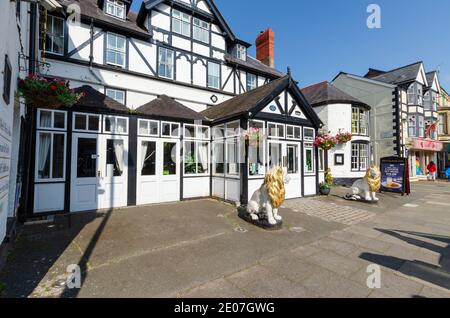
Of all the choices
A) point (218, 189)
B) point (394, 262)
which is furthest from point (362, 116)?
point (394, 262)

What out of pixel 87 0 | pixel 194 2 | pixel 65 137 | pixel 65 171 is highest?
pixel 194 2

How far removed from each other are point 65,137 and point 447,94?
37.9 meters

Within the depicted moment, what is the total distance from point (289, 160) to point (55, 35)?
37.6ft

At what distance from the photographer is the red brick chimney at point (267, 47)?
17656mm

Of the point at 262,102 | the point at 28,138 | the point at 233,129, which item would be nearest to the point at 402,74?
the point at 262,102

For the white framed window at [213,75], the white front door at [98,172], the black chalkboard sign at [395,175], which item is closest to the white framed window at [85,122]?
the white front door at [98,172]

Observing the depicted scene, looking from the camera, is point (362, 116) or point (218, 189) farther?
point (362, 116)

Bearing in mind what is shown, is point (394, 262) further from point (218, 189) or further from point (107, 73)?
point (107, 73)

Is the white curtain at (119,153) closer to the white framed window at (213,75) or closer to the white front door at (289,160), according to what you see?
the white front door at (289,160)

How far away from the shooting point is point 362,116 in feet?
53.9

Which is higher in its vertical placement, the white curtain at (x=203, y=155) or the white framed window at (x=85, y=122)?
the white framed window at (x=85, y=122)

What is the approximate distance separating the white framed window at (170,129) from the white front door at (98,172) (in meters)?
1.50

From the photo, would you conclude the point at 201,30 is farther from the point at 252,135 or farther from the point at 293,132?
the point at 252,135

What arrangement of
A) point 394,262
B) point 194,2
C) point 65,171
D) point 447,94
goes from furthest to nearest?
point 447,94, point 194,2, point 65,171, point 394,262
